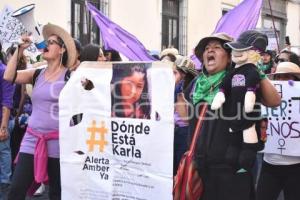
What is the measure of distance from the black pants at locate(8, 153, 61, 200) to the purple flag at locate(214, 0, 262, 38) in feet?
13.0

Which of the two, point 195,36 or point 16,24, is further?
point 195,36

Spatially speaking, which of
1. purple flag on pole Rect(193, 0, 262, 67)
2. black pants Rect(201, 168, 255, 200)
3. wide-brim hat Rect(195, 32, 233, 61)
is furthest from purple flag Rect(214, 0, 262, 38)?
black pants Rect(201, 168, 255, 200)

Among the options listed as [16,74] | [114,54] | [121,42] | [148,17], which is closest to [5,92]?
[16,74]

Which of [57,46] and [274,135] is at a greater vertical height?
[57,46]

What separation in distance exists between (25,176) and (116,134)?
32.3 inches

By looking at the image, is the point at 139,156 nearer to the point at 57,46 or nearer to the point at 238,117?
the point at 238,117

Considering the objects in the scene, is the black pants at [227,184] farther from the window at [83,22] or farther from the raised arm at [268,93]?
the window at [83,22]

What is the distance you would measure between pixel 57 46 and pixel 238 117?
186cm

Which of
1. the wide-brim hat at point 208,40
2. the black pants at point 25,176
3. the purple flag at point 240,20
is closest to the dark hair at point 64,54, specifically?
the black pants at point 25,176

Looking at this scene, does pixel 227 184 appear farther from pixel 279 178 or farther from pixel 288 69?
pixel 288 69

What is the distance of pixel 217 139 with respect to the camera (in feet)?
12.0

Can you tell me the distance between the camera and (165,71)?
157 inches

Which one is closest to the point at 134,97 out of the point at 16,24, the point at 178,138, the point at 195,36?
the point at 178,138

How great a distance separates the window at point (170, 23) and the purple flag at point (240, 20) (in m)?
7.88
